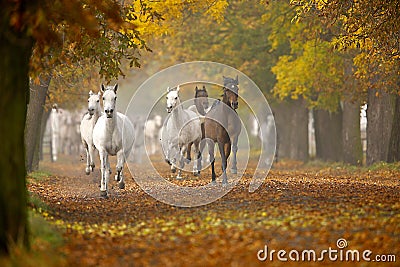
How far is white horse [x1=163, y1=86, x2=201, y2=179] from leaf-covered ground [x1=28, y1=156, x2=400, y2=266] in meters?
6.73

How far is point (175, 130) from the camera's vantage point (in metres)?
26.7

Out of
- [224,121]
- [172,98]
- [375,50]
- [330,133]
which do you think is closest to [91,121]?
[172,98]

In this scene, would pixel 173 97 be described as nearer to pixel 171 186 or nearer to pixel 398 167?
pixel 171 186

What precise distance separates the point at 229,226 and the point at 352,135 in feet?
73.0

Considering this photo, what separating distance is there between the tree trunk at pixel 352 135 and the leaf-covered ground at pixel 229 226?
14866mm

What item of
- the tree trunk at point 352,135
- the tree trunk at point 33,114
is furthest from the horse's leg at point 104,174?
the tree trunk at point 352,135

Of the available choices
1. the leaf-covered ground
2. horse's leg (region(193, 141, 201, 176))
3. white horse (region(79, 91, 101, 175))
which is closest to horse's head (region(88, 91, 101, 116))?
white horse (region(79, 91, 101, 175))

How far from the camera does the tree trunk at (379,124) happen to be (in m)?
30.6

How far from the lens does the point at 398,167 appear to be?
27453 millimetres

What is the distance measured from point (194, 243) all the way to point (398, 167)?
16788 mm

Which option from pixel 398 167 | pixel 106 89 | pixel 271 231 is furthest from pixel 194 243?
pixel 398 167

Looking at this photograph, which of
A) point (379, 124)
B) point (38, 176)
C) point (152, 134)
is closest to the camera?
point (38, 176)

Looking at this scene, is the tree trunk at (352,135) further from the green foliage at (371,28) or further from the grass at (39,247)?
the grass at (39,247)

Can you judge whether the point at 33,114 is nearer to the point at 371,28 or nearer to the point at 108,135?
the point at 108,135
